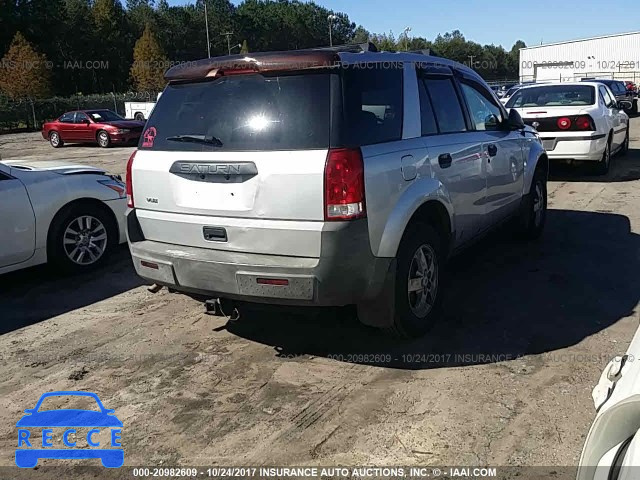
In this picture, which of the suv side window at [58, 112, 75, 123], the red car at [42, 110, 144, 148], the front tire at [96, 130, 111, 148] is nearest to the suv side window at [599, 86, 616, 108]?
the red car at [42, 110, 144, 148]

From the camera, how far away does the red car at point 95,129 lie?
2348 cm

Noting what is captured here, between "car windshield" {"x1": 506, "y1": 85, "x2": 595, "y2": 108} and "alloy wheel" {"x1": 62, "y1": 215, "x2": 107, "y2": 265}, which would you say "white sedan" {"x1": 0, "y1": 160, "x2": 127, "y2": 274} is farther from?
"car windshield" {"x1": 506, "y1": 85, "x2": 595, "y2": 108}

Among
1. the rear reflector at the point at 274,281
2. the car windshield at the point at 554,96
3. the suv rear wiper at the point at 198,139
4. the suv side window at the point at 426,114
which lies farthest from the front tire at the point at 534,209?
the car windshield at the point at 554,96

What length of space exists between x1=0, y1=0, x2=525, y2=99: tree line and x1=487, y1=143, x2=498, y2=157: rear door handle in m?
34.0

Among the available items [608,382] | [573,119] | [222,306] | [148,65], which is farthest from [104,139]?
[148,65]

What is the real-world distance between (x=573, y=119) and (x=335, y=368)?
787cm

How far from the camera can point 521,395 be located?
3574 millimetres

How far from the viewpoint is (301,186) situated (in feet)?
11.4

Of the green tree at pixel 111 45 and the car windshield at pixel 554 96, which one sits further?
the green tree at pixel 111 45

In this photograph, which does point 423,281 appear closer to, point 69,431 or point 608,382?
point 608,382

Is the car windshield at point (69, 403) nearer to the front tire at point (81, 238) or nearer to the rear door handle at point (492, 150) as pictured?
the front tire at point (81, 238)

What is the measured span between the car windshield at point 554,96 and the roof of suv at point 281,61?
7.66 meters

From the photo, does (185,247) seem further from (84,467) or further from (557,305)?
(557,305)

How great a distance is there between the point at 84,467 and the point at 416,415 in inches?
69.8
